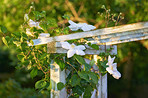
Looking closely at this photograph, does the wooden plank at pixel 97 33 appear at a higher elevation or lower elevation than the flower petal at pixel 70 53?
higher

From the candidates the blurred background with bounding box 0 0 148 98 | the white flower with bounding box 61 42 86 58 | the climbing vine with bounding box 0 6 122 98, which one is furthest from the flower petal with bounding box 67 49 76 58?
the blurred background with bounding box 0 0 148 98

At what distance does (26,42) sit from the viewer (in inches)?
74.5

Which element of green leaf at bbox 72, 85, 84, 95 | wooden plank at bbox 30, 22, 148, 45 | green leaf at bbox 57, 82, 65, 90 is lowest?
green leaf at bbox 72, 85, 84, 95

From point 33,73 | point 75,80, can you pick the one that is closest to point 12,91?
point 33,73

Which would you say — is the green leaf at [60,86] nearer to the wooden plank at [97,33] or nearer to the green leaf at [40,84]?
the green leaf at [40,84]

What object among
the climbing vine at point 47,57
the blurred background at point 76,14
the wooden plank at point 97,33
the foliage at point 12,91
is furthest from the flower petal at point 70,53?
the foliage at point 12,91

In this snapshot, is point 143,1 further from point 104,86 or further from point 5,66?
point 5,66

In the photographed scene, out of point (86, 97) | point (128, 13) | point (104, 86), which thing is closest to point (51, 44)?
point (86, 97)

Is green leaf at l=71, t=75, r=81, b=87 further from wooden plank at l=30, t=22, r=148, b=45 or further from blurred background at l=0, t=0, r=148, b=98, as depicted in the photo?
blurred background at l=0, t=0, r=148, b=98

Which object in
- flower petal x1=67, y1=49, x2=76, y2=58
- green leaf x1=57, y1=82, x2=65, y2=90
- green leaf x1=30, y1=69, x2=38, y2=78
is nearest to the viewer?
flower petal x1=67, y1=49, x2=76, y2=58

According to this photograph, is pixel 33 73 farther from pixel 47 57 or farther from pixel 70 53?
pixel 70 53

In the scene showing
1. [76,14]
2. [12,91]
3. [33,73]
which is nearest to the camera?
[33,73]

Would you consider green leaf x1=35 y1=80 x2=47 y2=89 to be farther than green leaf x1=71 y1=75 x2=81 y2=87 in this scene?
Yes

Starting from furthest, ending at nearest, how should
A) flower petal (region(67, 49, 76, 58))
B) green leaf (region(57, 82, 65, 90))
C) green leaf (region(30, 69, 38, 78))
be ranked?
green leaf (region(30, 69, 38, 78)) < green leaf (region(57, 82, 65, 90)) < flower petal (region(67, 49, 76, 58))
